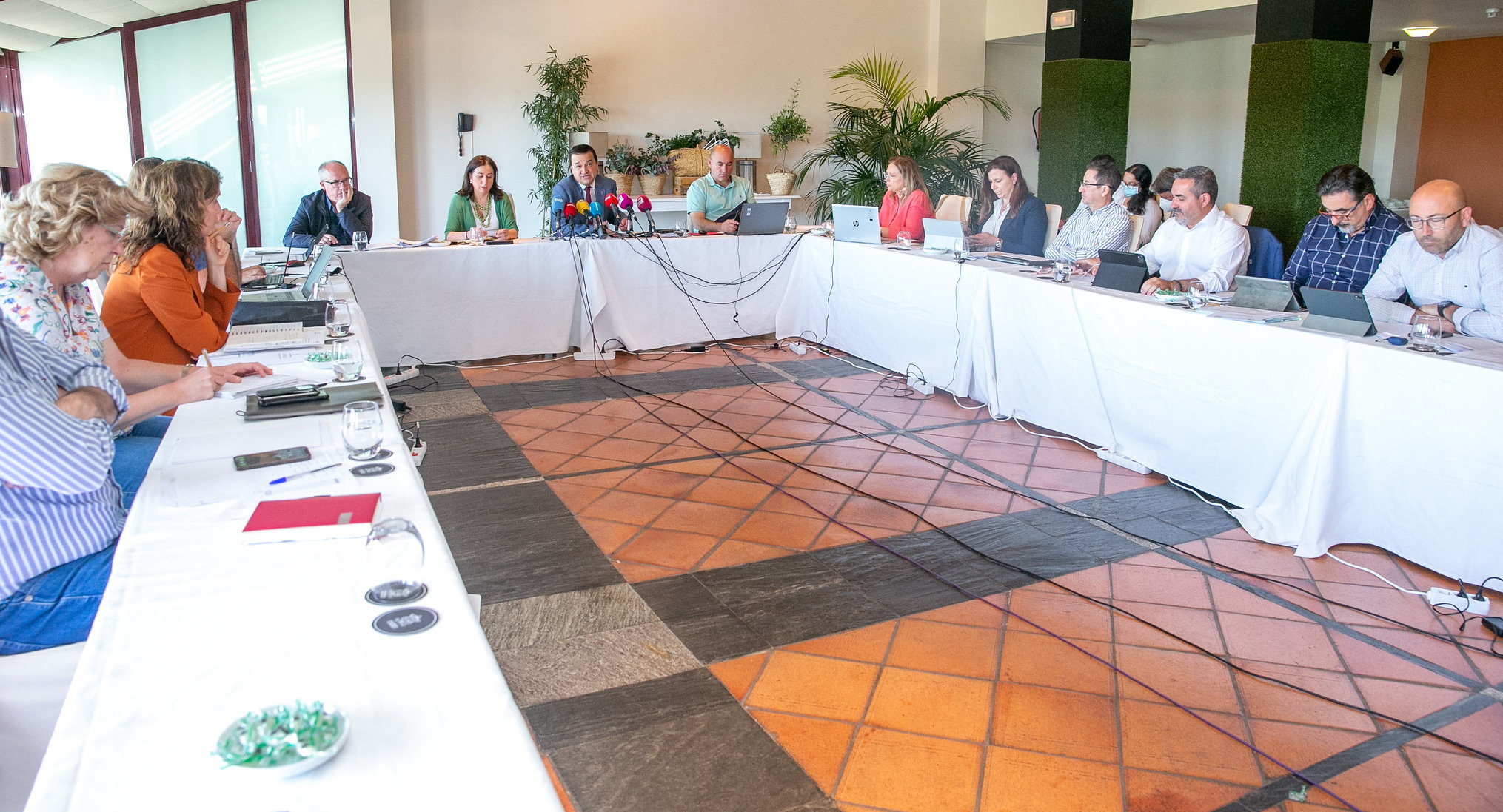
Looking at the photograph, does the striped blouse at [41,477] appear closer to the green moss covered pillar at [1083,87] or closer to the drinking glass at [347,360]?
the drinking glass at [347,360]

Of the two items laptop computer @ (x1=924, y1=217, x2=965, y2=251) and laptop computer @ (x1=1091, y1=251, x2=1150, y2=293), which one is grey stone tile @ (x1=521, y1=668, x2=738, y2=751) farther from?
laptop computer @ (x1=924, y1=217, x2=965, y2=251)

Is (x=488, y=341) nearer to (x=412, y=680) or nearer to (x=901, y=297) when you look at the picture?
(x=901, y=297)

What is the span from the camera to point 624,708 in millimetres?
2381

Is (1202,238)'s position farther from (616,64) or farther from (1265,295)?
(616,64)

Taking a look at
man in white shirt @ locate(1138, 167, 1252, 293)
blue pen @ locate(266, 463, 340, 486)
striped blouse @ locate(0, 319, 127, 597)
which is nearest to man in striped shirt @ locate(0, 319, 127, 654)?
striped blouse @ locate(0, 319, 127, 597)

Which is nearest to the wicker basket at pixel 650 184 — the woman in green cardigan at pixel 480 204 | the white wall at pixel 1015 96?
the woman in green cardigan at pixel 480 204

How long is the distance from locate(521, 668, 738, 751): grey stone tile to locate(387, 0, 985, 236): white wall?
6778 millimetres

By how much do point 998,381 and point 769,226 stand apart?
84.7 inches

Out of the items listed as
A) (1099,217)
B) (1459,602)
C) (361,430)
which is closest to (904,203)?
(1099,217)

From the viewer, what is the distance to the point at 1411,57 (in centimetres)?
1057

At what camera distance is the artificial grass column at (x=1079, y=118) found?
24.8 feet

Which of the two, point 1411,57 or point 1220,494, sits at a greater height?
point 1411,57

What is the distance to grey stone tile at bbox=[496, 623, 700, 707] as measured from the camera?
2.47 meters

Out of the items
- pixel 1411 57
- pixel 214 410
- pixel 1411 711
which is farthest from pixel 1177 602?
pixel 1411 57
